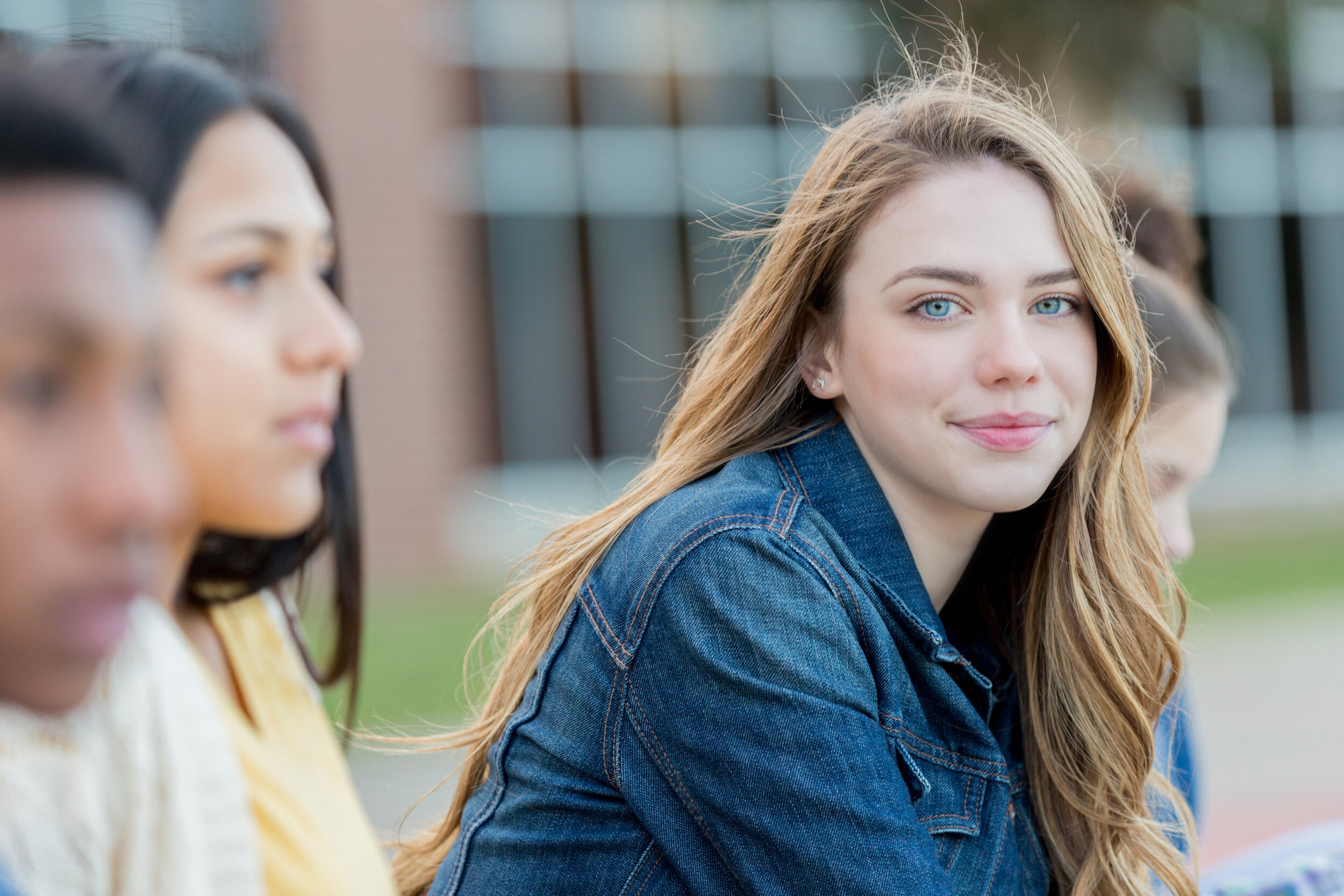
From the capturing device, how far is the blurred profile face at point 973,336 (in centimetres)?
170

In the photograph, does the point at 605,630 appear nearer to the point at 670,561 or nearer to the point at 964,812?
the point at 670,561

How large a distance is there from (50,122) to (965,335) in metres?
1.42

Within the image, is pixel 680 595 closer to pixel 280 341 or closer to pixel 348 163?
pixel 280 341

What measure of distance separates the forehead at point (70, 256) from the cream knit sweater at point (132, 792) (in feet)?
0.52

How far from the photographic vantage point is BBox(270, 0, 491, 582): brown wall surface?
8.30m

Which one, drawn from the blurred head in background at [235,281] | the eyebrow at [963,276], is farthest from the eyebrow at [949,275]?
the blurred head in background at [235,281]

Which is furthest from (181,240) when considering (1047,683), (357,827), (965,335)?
(1047,683)

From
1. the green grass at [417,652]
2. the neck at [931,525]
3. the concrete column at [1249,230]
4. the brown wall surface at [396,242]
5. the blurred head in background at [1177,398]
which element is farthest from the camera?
the concrete column at [1249,230]

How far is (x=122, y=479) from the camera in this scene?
1.35ft

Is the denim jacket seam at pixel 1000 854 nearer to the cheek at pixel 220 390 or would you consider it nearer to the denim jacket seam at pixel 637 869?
the denim jacket seam at pixel 637 869

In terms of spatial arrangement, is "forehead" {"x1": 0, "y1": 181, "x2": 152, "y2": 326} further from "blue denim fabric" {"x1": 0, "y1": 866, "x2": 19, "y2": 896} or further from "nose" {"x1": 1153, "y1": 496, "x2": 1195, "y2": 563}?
"nose" {"x1": 1153, "y1": 496, "x2": 1195, "y2": 563}

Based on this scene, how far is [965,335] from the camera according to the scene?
1.70 m

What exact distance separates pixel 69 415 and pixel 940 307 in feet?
4.77

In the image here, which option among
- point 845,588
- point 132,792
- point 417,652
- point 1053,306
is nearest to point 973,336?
point 1053,306
